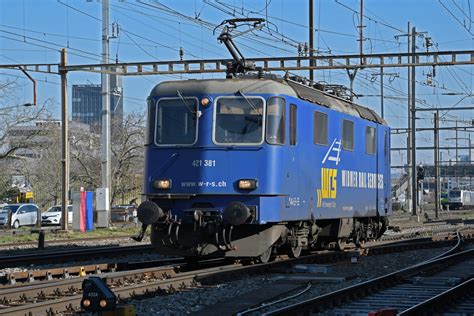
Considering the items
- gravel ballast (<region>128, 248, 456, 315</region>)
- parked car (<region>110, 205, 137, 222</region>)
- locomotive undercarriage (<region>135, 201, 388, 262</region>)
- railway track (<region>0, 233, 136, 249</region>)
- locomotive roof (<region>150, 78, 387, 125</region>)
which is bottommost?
parked car (<region>110, 205, 137, 222</region>)

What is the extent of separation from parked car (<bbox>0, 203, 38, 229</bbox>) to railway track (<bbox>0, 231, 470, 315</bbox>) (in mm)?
Answer: 30034

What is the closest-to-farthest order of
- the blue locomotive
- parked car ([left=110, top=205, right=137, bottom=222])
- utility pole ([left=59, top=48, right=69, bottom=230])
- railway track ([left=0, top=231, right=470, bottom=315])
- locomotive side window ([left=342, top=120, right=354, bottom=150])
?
railway track ([left=0, top=231, right=470, bottom=315]) < the blue locomotive < locomotive side window ([left=342, top=120, right=354, bottom=150]) < utility pole ([left=59, top=48, right=69, bottom=230]) < parked car ([left=110, top=205, right=137, bottom=222])

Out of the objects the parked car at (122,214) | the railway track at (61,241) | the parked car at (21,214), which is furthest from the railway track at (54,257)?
the parked car at (122,214)

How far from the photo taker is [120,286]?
13984 mm

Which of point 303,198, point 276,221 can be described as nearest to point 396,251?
point 303,198

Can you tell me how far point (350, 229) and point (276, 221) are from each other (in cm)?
576

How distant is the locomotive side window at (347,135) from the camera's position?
2042 cm

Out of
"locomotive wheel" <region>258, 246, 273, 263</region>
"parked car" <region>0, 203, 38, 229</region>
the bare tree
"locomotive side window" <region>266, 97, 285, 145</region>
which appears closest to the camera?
"locomotive side window" <region>266, 97, 285, 145</region>

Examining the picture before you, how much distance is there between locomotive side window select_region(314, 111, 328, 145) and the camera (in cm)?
1839

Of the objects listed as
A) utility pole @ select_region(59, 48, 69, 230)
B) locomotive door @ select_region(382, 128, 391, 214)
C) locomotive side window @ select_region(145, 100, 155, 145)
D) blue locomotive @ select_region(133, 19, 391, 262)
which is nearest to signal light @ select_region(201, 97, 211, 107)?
blue locomotive @ select_region(133, 19, 391, 262)

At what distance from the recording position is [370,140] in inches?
912

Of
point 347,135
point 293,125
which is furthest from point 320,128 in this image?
point 347,135

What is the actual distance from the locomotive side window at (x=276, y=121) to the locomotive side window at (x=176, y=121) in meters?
1.44

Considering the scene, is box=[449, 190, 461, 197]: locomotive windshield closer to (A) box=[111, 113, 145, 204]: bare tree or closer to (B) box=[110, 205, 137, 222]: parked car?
(A) box=[111, 113, 145, 204]: bare tree
